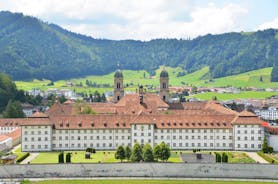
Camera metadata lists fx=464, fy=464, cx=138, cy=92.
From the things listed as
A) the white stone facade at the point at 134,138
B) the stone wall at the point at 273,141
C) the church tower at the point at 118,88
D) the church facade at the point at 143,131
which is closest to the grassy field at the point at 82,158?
the white stone facade at the point at 134,138

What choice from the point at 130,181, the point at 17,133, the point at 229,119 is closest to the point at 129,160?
the point at 130,181

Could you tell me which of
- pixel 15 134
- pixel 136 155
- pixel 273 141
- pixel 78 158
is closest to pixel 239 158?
pixel 273 141

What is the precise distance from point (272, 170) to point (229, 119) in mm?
27377

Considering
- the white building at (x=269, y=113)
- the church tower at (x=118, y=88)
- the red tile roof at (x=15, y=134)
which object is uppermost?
the church tower at (x=118, y=88)

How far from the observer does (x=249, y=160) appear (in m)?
83.4

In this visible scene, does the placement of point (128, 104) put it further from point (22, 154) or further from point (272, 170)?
point (272, 170)

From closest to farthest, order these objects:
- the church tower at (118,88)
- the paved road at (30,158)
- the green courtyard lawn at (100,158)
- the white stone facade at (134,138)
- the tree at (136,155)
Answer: the tree at (136,155)
the green courtyard lawn at (100,158)
the paved road at (30,158)
the white stone facade at (134,138)
the church tower at (118,88)

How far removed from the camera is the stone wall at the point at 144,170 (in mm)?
73562

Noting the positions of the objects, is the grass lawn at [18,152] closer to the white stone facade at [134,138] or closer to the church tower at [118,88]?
the white stone facade at [134,138]

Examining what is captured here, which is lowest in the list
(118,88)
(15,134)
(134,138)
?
(15,134)

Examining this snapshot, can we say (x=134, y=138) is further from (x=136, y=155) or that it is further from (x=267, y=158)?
(x=267, y=158)

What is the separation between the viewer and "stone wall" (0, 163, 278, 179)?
7356 centimetres

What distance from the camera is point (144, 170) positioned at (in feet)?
246

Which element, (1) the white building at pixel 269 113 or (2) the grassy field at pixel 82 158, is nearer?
(2) the grassy field at pixel 82 158
